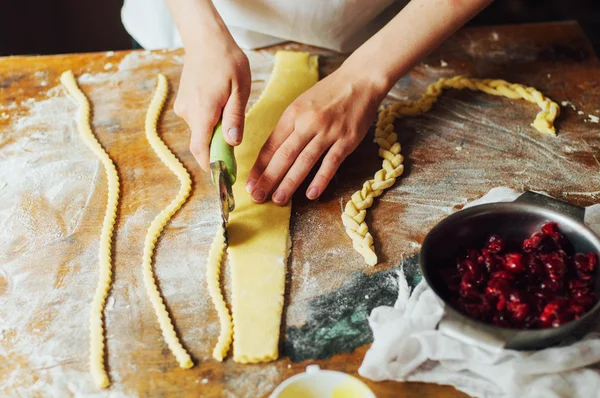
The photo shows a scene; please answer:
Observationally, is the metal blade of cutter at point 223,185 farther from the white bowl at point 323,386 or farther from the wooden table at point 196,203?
the white bowl at point 323,386

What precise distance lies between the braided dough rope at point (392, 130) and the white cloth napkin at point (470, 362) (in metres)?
0.24

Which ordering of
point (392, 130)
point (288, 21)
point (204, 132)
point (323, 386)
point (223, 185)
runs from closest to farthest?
point (323, 386), point (223, 185), point (204, 132), point (392, 130), point (288, 21)

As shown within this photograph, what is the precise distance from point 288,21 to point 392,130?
0.50m

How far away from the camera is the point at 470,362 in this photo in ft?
3.82

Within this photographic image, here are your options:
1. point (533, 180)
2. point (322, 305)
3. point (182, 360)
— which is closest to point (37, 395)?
point (182, 360)

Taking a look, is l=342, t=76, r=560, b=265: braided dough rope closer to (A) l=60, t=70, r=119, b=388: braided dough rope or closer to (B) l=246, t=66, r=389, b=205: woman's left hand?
(B) l=246, t=66, r=389, b=205: woman's left hand

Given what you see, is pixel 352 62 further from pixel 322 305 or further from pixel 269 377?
pixel 269 377

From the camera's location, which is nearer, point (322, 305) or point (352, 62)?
point (322, 305)

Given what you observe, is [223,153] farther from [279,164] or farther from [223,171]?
[279,164]

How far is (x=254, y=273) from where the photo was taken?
1419 millimetres

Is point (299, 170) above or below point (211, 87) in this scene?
below

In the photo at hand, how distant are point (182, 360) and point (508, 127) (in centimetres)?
115

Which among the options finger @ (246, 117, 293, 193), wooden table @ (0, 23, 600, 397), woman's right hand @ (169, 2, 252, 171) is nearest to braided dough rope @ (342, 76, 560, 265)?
wooden table @ (0, 23, 600, 397)

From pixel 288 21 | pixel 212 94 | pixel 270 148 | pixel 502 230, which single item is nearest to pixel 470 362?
pixel 502 230
